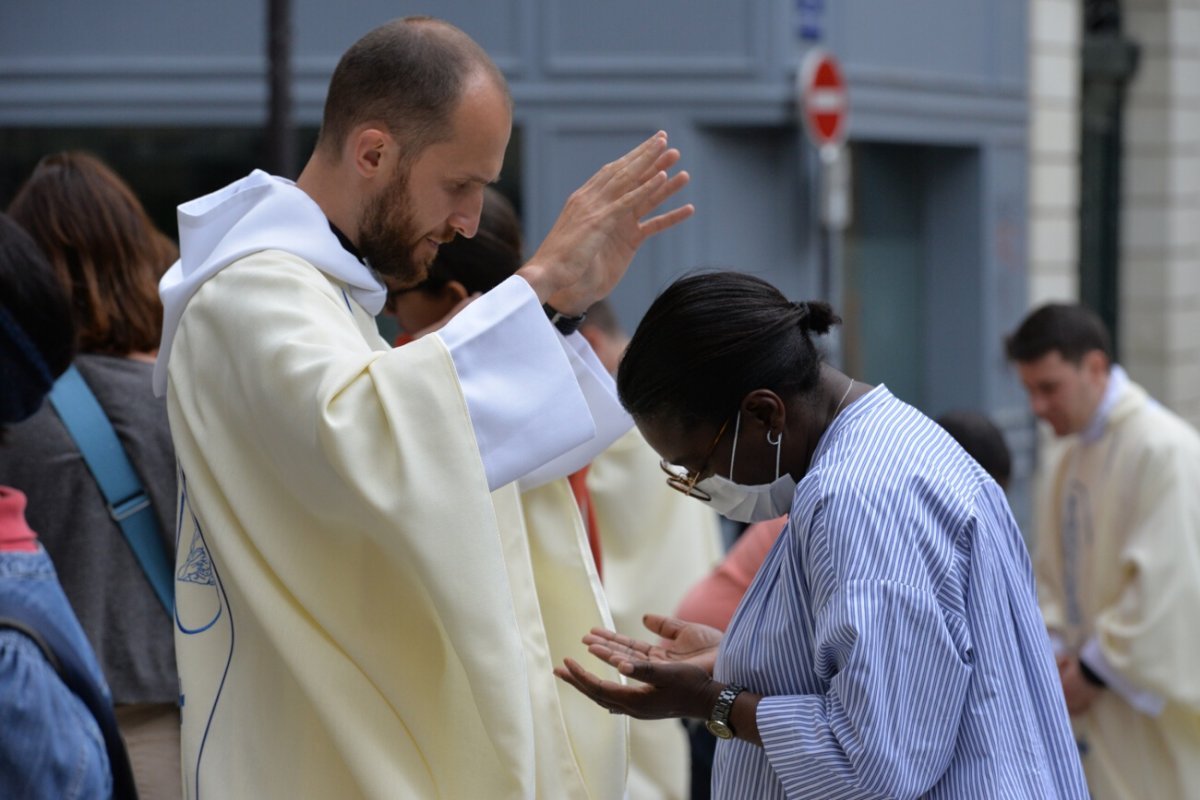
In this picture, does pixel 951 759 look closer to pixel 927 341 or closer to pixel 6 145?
pixel 6 145

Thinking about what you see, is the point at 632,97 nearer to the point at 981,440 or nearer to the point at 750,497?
the point at 981,440

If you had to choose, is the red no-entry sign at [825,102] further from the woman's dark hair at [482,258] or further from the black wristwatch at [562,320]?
the black wristwatch at [562,320]

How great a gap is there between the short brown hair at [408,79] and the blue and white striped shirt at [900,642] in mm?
762

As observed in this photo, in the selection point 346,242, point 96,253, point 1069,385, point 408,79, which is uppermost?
point 408,79

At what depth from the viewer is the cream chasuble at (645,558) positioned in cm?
493

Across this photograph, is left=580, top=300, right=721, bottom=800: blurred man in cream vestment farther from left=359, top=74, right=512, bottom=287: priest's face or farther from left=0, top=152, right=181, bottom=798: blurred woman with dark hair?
left=359, top=74, right=512, bottom=287: priest's face

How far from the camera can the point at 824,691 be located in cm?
222

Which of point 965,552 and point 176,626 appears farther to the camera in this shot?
point 176,626

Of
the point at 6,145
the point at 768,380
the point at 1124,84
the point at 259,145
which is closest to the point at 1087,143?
the point at 1124,84

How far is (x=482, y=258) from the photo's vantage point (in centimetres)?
343

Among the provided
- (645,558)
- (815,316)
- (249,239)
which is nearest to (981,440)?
(645,558)

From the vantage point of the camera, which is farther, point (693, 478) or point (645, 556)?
point (645, 556)

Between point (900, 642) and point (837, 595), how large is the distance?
0.10 metres

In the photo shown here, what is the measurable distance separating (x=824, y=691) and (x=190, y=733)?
0.92 metres
